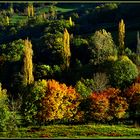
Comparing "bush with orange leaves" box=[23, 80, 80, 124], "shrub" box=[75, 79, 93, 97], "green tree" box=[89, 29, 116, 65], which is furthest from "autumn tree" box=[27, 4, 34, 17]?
"bush with orange leaves" box=[23, 80, 80, 124]

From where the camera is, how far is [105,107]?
60.0 meters

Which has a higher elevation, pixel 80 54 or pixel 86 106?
pixel 80 54

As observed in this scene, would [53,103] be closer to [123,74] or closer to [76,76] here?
[123,74]

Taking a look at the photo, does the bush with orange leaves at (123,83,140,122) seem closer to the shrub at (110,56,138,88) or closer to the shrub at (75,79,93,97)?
the shrub at (110,56,138,88)

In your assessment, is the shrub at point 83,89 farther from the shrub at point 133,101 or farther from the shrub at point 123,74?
the shrub at point 123,74

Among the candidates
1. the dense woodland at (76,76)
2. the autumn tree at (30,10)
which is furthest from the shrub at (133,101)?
the autumn tree at (30,10)

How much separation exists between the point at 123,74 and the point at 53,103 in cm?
1450

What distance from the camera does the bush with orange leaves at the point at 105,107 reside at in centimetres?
5959

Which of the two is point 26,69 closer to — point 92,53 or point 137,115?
point 92,53

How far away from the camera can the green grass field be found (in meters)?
52.6

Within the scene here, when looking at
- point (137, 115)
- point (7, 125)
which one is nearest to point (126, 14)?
point (137, 115)

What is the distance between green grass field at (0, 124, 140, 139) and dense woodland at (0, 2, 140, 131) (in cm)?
253

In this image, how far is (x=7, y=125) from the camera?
5753cm

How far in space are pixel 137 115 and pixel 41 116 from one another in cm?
1446
